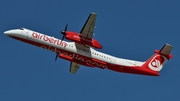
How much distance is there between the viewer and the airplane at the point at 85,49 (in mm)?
40875

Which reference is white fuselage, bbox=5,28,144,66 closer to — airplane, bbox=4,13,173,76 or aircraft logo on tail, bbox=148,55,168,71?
airplane, bbox=4,13,173,76

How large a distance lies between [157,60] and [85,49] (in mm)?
8215

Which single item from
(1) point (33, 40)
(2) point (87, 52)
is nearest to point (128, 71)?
(2) point (87, 52)

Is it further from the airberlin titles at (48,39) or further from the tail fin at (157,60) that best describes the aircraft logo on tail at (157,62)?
the airberlin titles at (48,39)

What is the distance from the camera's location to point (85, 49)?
41.5 meters

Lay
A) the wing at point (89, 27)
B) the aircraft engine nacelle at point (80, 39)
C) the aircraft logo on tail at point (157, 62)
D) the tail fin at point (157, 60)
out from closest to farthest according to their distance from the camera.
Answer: the wing at point (89, 27)
the aircraft engine nacelle at point (80, 39)
the tail fin at point (157, 60)
the aircraft logo on tail at point (157, 62)

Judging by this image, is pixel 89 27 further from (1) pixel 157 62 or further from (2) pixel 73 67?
(1) pixel 157 62

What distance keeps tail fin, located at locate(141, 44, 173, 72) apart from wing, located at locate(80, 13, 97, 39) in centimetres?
711

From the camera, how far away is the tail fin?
42594 millimetres

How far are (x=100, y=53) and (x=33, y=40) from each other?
723 centimetres

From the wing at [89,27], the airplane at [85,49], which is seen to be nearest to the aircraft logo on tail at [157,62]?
the airplane at [85,49]

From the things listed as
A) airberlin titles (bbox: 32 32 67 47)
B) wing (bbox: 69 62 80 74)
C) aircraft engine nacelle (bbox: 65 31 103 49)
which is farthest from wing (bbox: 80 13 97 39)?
wing (bbox: 69 62 80 74)

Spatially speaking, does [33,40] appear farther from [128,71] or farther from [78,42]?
[128,71]

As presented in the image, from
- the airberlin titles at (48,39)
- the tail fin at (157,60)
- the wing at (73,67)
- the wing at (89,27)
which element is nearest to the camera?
the wing at (89,27)
